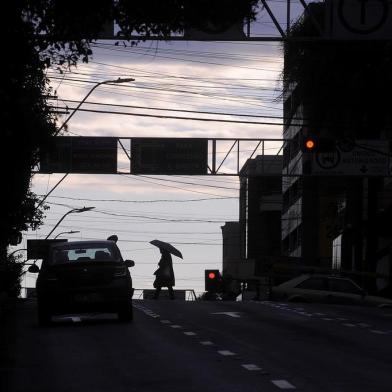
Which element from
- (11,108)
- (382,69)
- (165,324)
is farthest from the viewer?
(382,69)

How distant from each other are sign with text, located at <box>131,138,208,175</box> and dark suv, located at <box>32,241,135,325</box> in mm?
29206

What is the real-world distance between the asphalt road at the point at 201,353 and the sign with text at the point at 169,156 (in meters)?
26.5

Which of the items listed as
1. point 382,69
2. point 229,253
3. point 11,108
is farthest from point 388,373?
point 229,253

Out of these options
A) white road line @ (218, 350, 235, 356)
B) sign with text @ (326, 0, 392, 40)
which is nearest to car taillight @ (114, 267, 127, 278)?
sign with text @ (326, 0, 392, 40)

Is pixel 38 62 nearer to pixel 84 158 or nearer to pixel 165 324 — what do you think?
pixel 165 324

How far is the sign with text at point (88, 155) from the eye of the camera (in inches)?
2135

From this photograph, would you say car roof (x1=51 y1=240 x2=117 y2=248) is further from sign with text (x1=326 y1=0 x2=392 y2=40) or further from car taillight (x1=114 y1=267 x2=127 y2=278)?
sign with text (x1=326 y1=0 x2=392 y2=40)

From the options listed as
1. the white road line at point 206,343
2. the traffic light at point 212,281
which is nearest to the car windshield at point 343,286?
the traffic light at point 212,281

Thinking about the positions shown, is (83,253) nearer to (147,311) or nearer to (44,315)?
(44,315)

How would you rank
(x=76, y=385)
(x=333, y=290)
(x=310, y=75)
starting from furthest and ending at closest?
(x=310, y=75)
(x=333, y=290)
(x=76, y=385)

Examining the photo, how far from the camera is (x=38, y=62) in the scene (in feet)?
50.3

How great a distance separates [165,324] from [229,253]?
419 feet

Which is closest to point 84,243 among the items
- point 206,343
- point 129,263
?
point 129,263

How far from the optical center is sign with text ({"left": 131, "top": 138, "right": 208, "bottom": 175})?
54.4 metres
